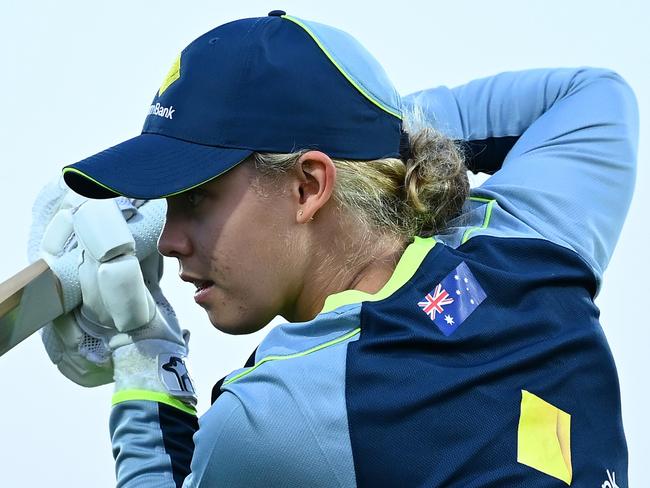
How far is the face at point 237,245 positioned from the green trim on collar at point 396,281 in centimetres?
5

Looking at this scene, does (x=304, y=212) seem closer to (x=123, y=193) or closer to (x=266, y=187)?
(x=266, y=187)

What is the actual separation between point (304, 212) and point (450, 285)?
0.13 m

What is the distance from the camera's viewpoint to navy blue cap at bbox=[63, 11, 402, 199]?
3.00ft

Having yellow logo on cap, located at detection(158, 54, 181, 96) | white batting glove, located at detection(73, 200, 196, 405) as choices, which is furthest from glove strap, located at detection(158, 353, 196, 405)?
yellow logo on cap, located at detection(158, 54, 181, 96)

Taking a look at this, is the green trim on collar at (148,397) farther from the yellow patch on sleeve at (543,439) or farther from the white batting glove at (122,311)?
the yellow patch on sleeve at (543,439)

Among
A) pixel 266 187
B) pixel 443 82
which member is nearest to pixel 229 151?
pixel 266 187

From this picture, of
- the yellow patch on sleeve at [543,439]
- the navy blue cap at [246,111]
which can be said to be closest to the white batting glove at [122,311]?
the navy blue cap at [246,111]

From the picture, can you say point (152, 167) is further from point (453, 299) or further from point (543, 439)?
point (543, 439)

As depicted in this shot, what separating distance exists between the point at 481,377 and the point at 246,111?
0.93 ft

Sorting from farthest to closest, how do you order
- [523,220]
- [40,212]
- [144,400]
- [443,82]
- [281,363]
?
[443,82], [40,212], [144,400], [523,220], [281,363]

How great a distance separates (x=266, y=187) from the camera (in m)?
0.92

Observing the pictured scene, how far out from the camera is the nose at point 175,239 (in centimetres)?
94

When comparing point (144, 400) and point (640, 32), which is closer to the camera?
point (144, 400)

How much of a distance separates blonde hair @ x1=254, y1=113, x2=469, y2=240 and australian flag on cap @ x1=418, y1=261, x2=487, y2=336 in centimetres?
8
